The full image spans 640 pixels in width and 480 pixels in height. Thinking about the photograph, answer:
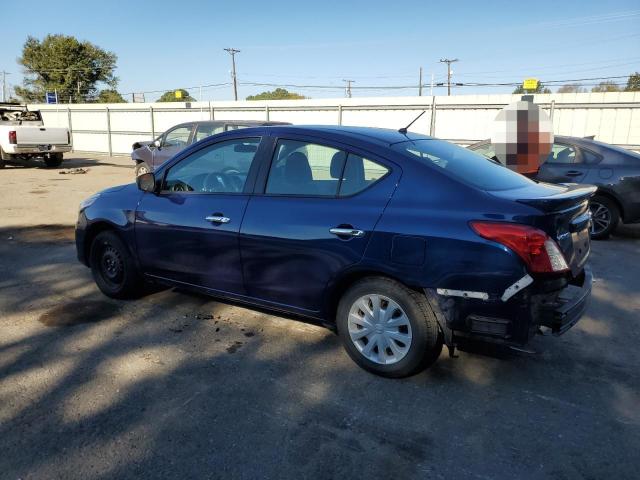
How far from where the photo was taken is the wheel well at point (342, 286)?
335 cm

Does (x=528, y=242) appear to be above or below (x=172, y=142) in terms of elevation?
below

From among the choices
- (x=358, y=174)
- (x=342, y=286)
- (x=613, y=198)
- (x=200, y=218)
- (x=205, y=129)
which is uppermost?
(x=205, y=129)

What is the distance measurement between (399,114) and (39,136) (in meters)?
11.9

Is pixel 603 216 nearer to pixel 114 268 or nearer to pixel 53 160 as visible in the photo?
pixel 114 268

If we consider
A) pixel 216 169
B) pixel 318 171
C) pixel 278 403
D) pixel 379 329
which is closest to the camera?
pixel 278 403

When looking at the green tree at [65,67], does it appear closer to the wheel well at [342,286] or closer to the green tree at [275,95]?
the green tree at [275,95]

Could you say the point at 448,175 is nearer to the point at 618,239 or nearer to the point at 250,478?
the point at 250,478

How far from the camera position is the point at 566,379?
3541mm

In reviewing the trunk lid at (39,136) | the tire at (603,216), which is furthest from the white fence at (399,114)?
the tire at (603,216)

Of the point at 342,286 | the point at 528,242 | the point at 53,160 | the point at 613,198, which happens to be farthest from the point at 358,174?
the point at 53,160

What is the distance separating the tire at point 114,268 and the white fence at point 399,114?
11459mm

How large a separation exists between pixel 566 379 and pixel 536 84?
14.1 metres

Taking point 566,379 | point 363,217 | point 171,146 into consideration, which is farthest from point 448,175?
point 171,146

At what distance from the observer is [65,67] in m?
61.6
